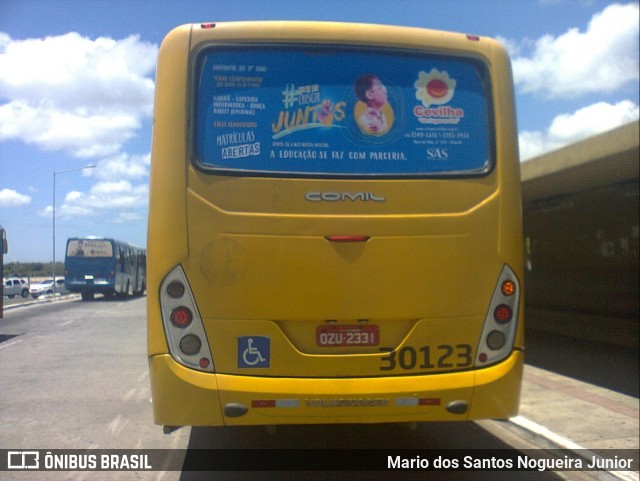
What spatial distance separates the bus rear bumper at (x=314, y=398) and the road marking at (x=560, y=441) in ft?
6.06

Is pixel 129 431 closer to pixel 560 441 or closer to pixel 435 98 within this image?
pixel 560 441

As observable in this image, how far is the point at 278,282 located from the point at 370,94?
148 centimetres

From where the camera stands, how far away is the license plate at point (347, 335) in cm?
445

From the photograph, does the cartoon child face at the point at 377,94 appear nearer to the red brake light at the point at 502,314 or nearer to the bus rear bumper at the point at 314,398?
the red brake light at the point at 502,314

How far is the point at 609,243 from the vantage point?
15219 millimetres

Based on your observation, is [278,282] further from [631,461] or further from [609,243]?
[609,243]

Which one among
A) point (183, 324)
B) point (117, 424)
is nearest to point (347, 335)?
point (183, 324)

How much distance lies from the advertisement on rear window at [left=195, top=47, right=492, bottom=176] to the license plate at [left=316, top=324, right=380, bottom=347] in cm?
105

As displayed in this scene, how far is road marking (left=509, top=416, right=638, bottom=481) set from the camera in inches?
219

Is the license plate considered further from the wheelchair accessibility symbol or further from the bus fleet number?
the wheelchair accessibility symbol

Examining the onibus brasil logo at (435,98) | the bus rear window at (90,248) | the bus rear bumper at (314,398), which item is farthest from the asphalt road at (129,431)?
the bus rear window at (90,248)

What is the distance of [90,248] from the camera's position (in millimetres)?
27016

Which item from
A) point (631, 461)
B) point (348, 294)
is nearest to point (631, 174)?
point (631, 461)

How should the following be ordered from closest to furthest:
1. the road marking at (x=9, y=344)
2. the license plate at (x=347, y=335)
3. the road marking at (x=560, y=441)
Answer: the license plate at (x=347, y=335) → the road marking at (x=560, y=441) → the road marking at (x=9, y=344)
